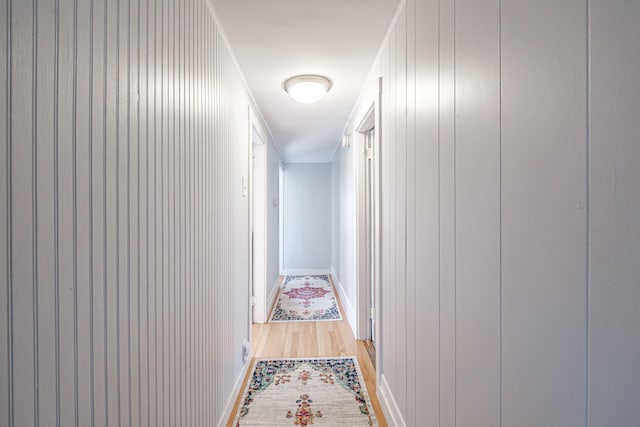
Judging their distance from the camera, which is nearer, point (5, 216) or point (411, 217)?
point (5, 216)

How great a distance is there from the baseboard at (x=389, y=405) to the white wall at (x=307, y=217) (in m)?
4.42

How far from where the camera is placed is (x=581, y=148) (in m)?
0.59

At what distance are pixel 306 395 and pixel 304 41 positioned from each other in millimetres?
2351

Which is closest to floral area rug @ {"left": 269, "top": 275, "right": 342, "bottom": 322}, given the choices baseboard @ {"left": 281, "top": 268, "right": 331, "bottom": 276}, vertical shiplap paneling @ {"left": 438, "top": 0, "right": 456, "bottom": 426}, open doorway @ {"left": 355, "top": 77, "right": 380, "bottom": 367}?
baseboard @ {"left": 281, "top": 268, "right": 331, "bottom": 276}

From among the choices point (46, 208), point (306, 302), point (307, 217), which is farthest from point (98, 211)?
point (307, 217)

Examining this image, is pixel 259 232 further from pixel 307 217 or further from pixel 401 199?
pixel 307 217

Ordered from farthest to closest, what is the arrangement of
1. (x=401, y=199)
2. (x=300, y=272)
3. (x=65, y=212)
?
(x=300, y=272) → (x=401, y=199) → (x=65, y=212)

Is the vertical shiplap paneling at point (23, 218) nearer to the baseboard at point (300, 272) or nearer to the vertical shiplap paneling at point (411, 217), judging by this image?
the vertical shiplap paneling at point (411, 217)

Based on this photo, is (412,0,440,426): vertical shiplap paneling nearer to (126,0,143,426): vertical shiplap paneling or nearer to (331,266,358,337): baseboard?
(126,0,143,426): vertical shiplap paneling

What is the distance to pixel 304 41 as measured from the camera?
6.25ft

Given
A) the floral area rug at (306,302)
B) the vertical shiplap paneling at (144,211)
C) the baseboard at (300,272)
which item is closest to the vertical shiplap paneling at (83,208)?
the vertical shiplap paneling at (144,211)

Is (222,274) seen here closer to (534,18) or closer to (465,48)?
(465,48)

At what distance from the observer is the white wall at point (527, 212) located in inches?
20.9

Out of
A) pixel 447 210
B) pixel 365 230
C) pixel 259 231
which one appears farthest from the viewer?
pixel 259 231
